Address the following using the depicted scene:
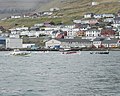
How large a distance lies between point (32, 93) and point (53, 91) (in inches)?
44.5

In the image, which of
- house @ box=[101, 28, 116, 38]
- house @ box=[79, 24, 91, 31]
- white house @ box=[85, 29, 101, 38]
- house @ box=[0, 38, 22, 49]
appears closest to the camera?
house @ box=[0, 38, 22, 49]

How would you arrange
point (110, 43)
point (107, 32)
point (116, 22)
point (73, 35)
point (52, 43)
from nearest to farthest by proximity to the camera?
point (110, 43), point (52, 43), point (107, 32), point (73, 35), point (116, 22)

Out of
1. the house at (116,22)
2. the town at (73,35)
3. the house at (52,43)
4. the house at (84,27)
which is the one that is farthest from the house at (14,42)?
the house at (116,22)

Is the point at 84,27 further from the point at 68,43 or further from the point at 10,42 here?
the point at 10,42

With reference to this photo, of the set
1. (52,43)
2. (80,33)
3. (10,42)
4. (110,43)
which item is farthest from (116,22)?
(10,42)

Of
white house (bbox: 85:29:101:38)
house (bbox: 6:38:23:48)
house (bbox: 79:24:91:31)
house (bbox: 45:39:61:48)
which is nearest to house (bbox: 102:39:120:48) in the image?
house (bbox: 45:39:61:48)

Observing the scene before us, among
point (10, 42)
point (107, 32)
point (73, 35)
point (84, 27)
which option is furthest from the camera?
point (84, 27)

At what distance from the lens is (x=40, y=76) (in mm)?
32156

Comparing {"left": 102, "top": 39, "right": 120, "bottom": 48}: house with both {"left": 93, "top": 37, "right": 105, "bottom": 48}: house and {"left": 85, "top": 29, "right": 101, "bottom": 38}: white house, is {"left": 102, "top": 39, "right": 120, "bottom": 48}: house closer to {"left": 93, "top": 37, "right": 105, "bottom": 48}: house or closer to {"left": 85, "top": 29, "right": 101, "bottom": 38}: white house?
{"left": 93, "top": 37, "right": 105, "bottom": 48}: house

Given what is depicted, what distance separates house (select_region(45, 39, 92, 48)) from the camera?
97494 millimetres

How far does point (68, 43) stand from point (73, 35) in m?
19.3

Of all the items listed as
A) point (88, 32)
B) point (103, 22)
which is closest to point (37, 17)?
point (103, 22)

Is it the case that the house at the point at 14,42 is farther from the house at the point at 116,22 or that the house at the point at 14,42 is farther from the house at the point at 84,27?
the house at the point at 116,22

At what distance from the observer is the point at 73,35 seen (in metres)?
118
